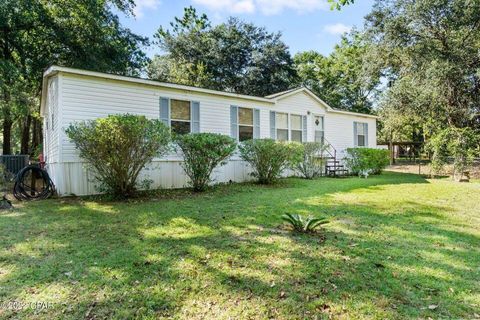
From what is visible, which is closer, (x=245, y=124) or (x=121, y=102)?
(x=121, y=102)

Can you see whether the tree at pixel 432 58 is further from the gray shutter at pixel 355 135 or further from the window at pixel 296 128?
the window at pixel 296 128

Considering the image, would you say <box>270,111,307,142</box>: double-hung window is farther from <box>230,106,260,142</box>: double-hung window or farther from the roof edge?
the roof edge

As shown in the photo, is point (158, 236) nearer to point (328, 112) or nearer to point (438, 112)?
point (328, 112)

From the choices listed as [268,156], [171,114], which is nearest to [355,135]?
[268,156]

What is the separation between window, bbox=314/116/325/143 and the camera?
49.0 feet

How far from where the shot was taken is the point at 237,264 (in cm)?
340

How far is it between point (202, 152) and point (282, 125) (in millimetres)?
5984

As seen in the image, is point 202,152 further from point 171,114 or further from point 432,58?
point 432,58

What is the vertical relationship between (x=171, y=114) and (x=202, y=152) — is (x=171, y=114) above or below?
above

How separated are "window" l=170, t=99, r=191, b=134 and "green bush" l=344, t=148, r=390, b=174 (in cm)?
829

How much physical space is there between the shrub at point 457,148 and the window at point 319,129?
4579mm

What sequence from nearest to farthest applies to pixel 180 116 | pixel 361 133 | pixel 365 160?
1. pixel 180 116
2. pixel 365 160
3. pixel 361 133

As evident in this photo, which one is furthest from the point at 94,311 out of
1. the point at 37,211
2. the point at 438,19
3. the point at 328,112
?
the point at 438,19

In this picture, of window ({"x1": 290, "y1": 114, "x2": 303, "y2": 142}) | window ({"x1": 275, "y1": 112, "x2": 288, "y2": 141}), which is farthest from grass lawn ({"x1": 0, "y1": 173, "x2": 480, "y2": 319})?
window ({"x1": 290, "y1": 114, "x2": 303, "y2": 142})
